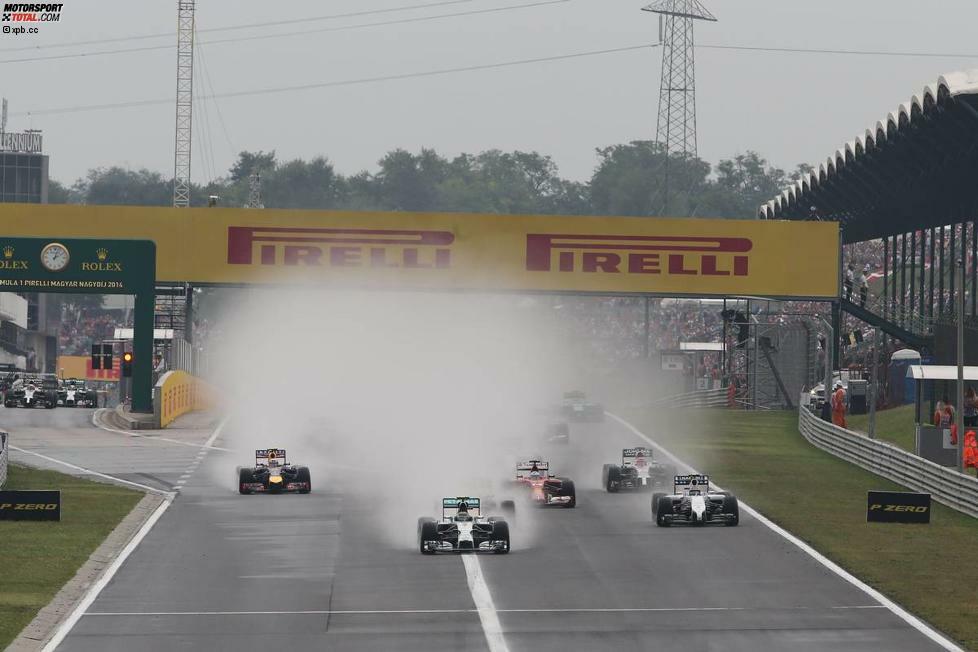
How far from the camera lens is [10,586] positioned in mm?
24797

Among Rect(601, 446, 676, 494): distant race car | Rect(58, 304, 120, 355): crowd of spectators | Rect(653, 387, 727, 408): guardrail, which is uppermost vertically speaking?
Rect(58, 304, 120, 355): crowd of spectators

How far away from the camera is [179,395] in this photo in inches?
2677

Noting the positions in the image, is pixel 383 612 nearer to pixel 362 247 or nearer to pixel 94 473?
pixel 94 473

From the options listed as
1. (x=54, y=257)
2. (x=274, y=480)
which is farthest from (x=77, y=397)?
(x=274, y=480)

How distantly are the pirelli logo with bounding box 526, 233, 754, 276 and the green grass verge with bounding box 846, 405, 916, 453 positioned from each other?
8.29 meters

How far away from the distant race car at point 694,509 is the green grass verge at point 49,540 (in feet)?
33.1

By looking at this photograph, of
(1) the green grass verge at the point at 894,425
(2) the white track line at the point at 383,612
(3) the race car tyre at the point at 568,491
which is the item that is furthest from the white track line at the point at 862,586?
(1) the green grass verge at the point at 894,425

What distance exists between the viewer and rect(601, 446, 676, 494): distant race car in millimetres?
38781

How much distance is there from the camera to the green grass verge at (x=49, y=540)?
23.5 meters

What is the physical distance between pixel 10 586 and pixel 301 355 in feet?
188

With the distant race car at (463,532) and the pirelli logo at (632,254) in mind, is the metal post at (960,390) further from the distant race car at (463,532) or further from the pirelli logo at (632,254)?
the pirelli logo at (632,254)

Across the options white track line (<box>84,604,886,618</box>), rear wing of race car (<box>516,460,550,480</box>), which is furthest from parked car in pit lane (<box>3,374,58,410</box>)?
white track line (<box>84,604,886,618</box>)

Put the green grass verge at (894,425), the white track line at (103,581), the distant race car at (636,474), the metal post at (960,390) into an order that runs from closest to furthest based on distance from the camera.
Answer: the white track line at (103,581), the metal post at (960,390), the distant race car at (636,474), the green grass verge at (894,425)

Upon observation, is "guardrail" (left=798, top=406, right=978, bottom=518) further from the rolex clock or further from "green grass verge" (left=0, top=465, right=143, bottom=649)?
the rolex clock
